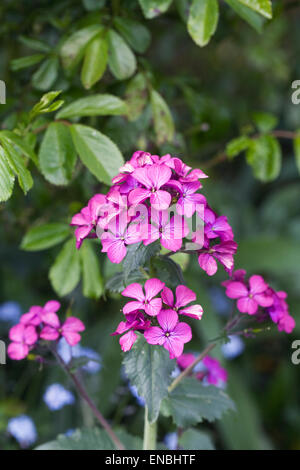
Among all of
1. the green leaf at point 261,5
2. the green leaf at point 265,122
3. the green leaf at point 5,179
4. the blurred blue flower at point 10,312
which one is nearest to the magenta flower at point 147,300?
the green leaf at point 5,179

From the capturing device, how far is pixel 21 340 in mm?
828

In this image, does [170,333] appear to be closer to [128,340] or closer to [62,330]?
[128,340]

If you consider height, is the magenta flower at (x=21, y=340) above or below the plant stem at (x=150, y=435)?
above

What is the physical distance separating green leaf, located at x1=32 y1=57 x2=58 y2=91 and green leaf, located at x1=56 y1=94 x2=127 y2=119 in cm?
13

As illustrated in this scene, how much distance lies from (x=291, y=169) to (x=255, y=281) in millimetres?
1662

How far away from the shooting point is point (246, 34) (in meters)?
1.67

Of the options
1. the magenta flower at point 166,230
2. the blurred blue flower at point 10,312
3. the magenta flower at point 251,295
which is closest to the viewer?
the magenta flower at point 166,230

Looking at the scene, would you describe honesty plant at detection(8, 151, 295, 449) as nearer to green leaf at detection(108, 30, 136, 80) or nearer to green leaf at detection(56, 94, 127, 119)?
green leaf at detection(56, 94, 127, 119)

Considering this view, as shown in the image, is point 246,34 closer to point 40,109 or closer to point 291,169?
point 291,169

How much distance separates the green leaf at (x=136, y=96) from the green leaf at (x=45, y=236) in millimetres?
257

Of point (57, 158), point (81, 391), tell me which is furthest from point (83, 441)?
point (57, 158)

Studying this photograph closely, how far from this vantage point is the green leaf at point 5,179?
71cm

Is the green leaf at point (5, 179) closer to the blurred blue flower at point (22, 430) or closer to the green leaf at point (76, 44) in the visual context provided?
the green leaf at point (76, 44)

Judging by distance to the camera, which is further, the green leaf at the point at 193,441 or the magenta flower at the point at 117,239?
the green leaf at the point at 193,441
